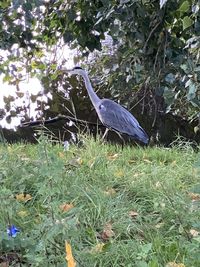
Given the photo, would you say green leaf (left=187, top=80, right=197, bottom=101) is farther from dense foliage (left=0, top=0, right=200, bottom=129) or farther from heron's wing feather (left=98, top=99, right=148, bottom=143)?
heron's wing feather (left=98, top=99, right=148, bottom=143)

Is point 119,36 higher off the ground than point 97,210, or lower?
higher

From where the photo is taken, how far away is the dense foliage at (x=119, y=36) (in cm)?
403

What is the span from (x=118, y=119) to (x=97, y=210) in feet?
9.87

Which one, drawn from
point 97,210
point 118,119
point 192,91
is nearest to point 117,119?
point 118,119

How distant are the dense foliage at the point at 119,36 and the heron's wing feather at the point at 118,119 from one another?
0.71 ft

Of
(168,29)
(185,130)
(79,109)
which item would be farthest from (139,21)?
(79,109)

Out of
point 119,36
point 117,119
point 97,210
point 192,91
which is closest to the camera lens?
point 97,210

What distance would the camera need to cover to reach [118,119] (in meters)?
5.77

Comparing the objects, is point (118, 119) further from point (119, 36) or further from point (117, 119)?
point (119, 36)

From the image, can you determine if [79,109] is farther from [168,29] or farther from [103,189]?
[103,189]

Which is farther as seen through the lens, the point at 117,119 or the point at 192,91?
the point at 117,119

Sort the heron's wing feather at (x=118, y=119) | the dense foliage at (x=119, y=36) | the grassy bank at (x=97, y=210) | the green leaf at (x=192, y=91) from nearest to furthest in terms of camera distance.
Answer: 1. the grassy bank at (x=97, y=210)
2. the green leaf at (x=192, y=91)
3. the dense foliage at (x=119, y=36)
4. the heron's wing feather at (x=118, y=119)

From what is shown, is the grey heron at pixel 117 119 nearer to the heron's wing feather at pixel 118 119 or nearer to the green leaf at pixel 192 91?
the heron's wing feather at pixel 118 119

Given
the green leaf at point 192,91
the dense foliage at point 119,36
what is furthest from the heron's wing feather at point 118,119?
the green leaf at point 192,91
